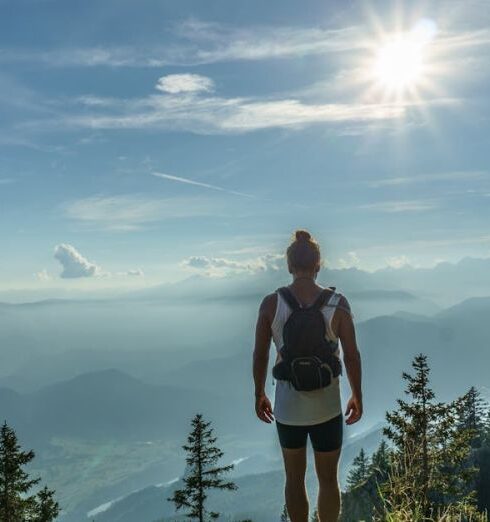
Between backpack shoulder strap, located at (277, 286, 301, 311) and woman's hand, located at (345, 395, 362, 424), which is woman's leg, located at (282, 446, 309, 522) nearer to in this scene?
woman's hand, located at (345, 395, 362, 424)

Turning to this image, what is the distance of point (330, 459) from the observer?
6062 millimetres

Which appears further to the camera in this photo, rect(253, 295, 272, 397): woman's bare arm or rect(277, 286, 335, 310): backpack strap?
rect(253, 295, 272, 397): woman's bare arm

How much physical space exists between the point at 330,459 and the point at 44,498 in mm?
34181

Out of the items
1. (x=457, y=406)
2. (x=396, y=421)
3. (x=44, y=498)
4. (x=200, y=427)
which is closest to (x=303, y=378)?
(x=396, y=421)

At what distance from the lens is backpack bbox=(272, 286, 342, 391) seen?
5.82 meters

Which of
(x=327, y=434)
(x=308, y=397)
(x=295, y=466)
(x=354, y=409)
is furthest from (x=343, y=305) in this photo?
(x=295, y=466)

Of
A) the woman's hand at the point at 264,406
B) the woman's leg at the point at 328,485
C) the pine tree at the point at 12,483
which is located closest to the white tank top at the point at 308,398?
the woman's hand at the point at 264,406

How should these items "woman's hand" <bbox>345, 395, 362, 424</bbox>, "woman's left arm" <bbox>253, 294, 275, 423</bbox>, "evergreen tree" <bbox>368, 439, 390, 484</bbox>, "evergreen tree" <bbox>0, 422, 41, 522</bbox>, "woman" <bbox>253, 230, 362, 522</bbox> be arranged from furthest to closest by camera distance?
"evergreen tree" <bbox>0, 422, 41, 522</bbox> → "evergreen tree" <bbox>368, 439, 390, 484</bbox> → "woman's hand" <bbox>345, 395, 362, 424</bbox> → "woman's left arm" <bbox>253, 294, 275, 423</bbox> → "woman" <bbox>253, 230, 362, 522</bbox>

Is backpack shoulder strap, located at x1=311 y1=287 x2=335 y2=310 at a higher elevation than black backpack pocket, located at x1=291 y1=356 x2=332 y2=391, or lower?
higher

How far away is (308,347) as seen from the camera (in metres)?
5.86

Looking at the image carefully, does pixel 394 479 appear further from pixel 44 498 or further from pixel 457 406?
pixel 44 498

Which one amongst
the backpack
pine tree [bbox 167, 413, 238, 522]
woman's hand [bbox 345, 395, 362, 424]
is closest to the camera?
the backpack

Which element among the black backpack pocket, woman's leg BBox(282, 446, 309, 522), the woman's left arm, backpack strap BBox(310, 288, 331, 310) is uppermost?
backpack strap BBox(310, 288, 331, 310)

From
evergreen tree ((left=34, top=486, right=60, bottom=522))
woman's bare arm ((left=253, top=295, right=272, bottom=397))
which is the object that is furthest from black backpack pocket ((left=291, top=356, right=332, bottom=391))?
evergreen tree ((left=34, top=486, right=60, bottom=522))
